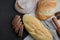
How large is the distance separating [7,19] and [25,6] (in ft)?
0.33

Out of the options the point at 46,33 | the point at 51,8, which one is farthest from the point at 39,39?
the point at 51,8

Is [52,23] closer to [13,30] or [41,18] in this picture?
[41,18]

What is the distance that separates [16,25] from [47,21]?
0.45 ft

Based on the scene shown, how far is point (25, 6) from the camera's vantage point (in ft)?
2.37

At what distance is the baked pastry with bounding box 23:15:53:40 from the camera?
661 mm

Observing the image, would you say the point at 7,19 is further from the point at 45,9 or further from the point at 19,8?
the point at 45,9

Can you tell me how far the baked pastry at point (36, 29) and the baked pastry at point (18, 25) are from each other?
0.02 meters

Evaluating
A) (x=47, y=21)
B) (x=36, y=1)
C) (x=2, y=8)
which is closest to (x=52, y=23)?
(x=47, y=21)

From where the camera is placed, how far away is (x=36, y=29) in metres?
0.67

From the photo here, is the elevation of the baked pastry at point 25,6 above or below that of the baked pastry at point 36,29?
above

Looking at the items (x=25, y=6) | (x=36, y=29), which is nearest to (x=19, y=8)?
(x=25, y=6)

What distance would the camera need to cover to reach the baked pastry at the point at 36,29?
26.0 inches

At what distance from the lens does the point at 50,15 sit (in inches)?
27.7

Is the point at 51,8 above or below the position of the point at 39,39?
above
